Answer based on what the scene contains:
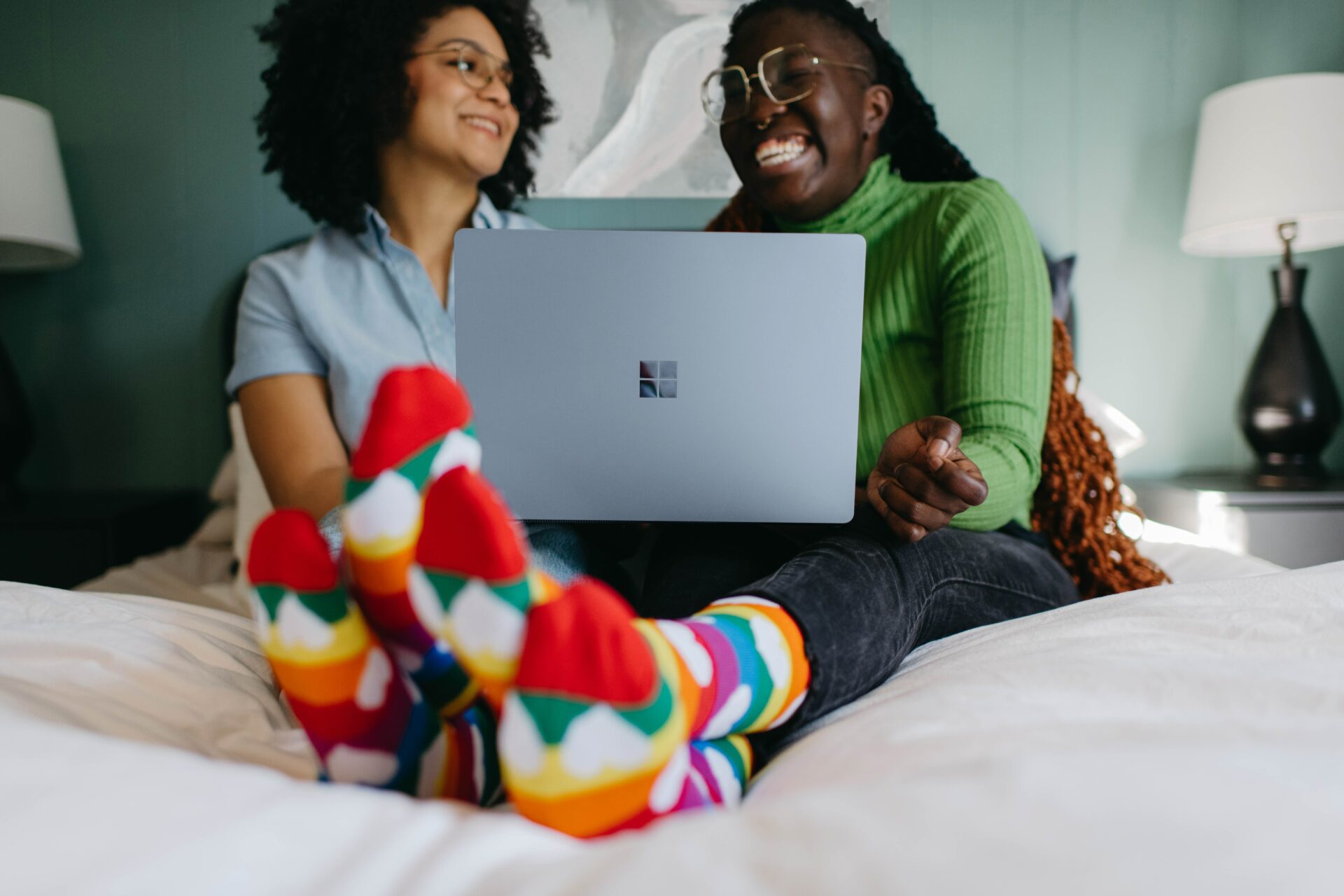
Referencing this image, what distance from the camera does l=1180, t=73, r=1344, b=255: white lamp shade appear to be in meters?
1.74

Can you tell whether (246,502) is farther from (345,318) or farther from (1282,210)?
(1282,210)

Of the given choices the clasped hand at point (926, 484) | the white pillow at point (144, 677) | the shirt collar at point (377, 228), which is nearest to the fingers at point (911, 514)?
the clasped hand at point (926, 484)

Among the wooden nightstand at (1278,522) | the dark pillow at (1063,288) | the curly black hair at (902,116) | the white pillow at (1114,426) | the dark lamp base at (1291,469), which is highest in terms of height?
the curly black hair at (902,116)

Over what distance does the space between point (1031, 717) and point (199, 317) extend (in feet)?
7.16

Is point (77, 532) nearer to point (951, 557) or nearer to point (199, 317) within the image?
point (199, 317)

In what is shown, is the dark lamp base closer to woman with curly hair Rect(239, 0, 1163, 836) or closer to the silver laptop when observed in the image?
woman with curly hair Rect(239, 0, 1163, 836)

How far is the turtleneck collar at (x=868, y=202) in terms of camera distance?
1.16 m

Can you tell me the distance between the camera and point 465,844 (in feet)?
1.16

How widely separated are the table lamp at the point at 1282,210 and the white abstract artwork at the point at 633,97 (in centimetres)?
85

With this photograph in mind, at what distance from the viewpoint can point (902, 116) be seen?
4.16ft

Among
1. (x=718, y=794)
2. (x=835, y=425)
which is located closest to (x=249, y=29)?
(x=835, y=425)

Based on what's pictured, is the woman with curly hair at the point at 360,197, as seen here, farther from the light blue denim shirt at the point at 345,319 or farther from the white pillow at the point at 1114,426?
the white pillow at the point at 1114,426

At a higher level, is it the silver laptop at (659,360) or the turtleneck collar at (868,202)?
the turtleneck collar at (868,202)

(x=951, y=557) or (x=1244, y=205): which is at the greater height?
(x=1244, y=205)
